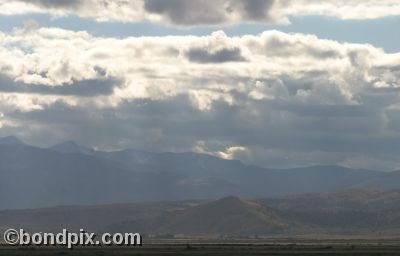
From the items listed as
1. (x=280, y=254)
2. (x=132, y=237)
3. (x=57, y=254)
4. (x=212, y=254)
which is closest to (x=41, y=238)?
(x=57, y=254)

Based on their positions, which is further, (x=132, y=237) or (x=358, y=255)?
(x=132, y=237)

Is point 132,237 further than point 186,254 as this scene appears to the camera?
Yes

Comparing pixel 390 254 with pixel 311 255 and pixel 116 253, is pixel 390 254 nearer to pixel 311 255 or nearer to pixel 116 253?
pixel 311 255

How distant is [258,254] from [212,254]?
27.6ft

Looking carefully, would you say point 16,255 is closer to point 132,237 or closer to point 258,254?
point 132,237

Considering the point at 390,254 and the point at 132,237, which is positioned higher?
the point at 132,237

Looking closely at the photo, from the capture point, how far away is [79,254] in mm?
163750

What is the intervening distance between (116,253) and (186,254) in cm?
1510

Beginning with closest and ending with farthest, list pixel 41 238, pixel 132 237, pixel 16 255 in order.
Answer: pixel 16 255, pixel 41 238, pixel 132 237

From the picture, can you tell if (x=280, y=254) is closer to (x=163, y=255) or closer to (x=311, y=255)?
(x=311, y=255)

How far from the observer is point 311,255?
16250 cm

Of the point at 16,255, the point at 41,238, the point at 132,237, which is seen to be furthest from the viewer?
the point at 132,237

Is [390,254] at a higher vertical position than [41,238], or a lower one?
lower

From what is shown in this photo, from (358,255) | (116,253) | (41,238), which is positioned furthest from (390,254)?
(41,238)
